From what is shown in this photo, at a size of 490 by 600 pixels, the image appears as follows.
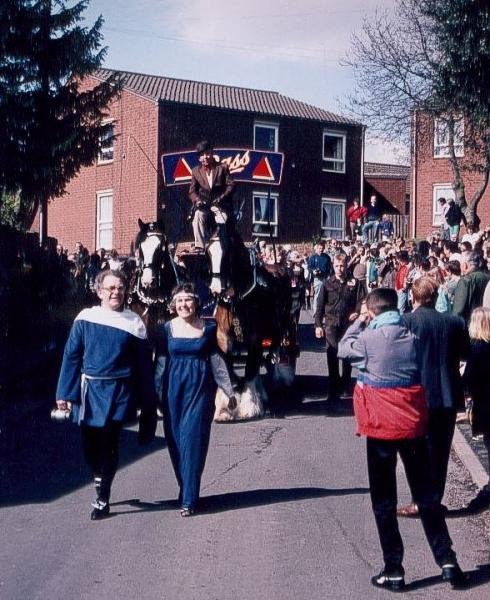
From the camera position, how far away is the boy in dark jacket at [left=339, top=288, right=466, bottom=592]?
22.9 ft

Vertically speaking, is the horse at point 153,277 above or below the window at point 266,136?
below

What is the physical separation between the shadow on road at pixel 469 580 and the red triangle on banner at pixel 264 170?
976cm

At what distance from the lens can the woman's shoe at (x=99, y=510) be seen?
8711 mm

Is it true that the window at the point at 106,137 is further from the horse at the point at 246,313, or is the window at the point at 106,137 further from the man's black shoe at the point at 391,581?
the man's black shoe at the point at 391,581

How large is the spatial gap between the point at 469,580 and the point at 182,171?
10421 millimetres

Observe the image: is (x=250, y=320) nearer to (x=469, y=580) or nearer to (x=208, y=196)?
(x=208, y=196)

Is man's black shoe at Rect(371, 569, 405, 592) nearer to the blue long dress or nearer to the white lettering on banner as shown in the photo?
the blue long dress

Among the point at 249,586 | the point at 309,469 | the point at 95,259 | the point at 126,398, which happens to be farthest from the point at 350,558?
the point at 95,259

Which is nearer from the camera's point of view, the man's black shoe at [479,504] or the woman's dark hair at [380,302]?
the woman's dark hair at [380,302]

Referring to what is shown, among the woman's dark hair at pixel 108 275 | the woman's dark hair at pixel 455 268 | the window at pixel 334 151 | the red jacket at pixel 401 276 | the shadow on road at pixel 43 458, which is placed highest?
the window at pixel 334 151

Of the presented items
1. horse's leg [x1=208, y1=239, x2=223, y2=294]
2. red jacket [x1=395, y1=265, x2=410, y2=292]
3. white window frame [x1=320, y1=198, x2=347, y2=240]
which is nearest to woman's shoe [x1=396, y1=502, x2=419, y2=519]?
horse's leg [x1=208, y1=239, x2=223, y2=294]

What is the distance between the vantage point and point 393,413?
23.0 feet

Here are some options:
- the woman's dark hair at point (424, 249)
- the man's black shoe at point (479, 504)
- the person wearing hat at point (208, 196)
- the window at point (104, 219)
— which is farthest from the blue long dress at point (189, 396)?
the window at point (104, 219)

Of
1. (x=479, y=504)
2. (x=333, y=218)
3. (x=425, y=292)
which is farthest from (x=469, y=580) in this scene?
(x=333, y=218)
